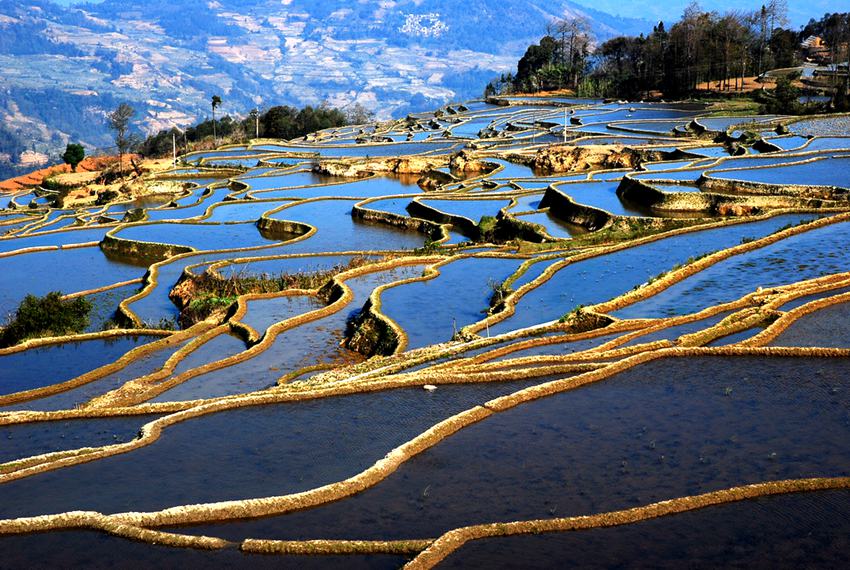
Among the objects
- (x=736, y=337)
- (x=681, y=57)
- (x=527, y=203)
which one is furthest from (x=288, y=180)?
(x=681, y=57)

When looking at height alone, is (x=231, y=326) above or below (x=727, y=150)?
below

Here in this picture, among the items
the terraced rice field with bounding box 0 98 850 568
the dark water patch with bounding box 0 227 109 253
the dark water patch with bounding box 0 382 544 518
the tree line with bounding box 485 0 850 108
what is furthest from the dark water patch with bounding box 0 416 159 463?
the tree line with bounding box 485 0 850 108

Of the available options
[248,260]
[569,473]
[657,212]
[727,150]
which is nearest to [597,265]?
[657,212]

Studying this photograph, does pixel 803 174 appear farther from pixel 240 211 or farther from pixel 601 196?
pixel 240 211

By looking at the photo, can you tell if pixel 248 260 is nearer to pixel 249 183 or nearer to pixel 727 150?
pixel 249 183

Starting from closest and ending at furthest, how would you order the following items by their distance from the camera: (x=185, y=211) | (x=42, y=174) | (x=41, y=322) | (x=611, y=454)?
(x=611, y=454)
(x=41, y=322)
(x=185, y=211)
(x=42, y=174)

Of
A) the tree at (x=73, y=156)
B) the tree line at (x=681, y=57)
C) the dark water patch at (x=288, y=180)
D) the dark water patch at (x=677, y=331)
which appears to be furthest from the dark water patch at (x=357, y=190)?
the tree line at (x=681, y=57)
